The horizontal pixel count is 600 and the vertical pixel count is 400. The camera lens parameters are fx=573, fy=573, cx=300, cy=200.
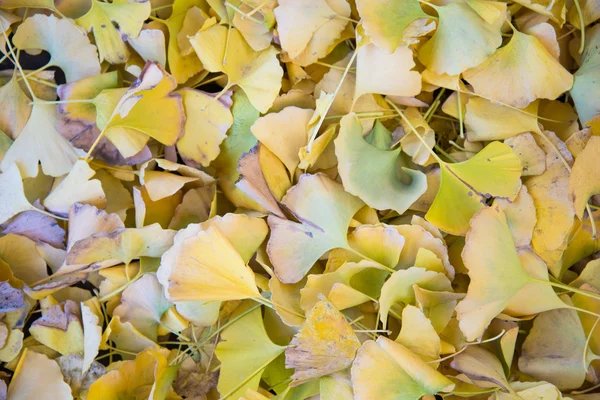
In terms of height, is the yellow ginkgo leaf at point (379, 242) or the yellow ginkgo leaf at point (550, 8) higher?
the yellow ginkgo leaf at point (550, 8)

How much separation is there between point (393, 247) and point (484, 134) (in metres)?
0.15

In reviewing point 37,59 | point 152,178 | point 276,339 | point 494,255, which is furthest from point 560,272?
point 37,59

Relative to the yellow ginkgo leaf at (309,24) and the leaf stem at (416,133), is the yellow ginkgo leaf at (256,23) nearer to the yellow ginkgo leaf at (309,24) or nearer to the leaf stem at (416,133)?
the yellow ginkgo leaf at (309,24)

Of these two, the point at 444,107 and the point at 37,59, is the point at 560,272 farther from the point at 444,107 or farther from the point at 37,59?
the point at 37,59

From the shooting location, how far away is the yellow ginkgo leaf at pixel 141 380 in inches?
20.5

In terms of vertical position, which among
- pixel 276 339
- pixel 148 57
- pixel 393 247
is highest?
pixel 148 57

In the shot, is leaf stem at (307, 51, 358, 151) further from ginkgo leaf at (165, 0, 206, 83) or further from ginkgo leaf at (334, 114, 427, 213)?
ginkgo leaf at (165, 0, 206, 83)

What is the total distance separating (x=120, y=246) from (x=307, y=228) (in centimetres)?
18

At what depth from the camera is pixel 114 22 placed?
0.58m

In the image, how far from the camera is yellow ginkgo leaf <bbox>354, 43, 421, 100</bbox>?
54cm

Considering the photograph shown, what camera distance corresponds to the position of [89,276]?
594 millimetres

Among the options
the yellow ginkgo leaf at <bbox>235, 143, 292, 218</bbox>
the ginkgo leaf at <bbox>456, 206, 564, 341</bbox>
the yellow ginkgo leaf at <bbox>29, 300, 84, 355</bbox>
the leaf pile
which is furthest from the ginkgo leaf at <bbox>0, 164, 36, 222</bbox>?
the ginkgo leaf at <bbox>456, 206, 564, 341</bbox>

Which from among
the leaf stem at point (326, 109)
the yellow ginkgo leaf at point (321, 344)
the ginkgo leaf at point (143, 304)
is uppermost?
the leaf stem at point (326, 109)

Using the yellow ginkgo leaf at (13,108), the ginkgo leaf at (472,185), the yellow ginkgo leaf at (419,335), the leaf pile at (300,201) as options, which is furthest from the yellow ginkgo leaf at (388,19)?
the yellow ginkgo leaf at (13,108)
